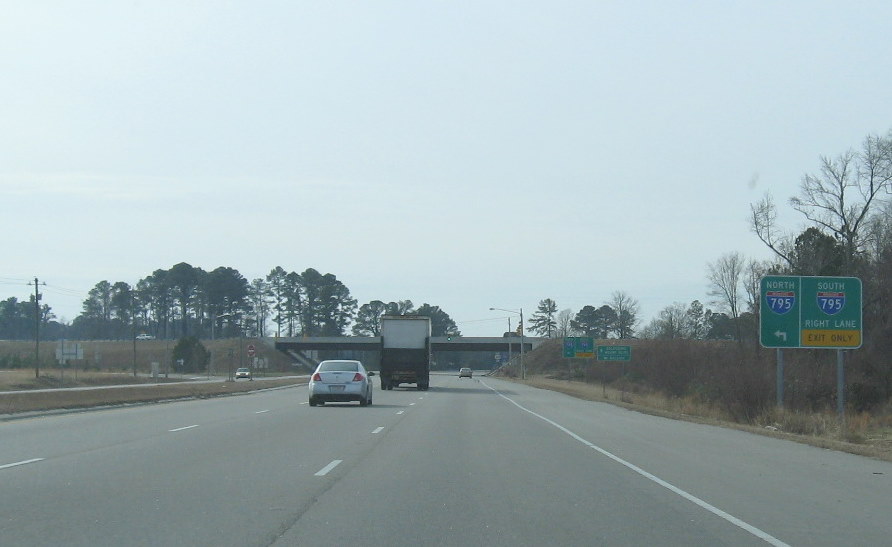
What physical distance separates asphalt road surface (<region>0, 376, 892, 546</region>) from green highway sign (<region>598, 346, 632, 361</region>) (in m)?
33.8

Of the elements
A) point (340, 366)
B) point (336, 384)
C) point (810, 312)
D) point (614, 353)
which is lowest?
point (614, 353)

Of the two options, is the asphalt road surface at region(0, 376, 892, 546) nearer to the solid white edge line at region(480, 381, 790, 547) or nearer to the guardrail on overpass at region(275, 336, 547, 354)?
the solid white edge line at region(480, 381, 790, 547)

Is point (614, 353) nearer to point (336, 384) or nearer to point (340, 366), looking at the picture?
point (340, 366)

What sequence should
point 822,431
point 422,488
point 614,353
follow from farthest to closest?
point 614,353 < point 822,431 < point 422,488

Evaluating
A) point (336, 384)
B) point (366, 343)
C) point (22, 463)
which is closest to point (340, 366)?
point (336, 384)

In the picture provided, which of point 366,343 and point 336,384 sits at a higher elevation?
point 336,384

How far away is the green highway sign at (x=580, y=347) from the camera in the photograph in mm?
65062

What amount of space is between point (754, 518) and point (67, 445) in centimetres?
1293

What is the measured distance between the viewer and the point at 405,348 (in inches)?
2275

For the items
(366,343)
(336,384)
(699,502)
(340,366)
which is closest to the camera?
(699,502)

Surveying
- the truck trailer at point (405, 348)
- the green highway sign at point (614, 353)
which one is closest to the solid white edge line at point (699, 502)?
the green highway sign at point (614, 353)

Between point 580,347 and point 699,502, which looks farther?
point 580,347

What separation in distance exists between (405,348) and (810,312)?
31.5 metres

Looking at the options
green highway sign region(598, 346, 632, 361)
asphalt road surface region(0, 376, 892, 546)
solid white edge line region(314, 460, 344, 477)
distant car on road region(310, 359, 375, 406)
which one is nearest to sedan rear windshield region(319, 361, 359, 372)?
distant car on road region(310, 359, 375, 406)
